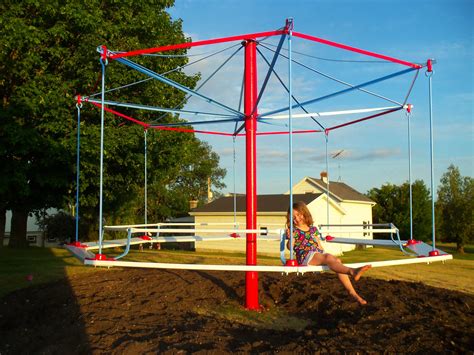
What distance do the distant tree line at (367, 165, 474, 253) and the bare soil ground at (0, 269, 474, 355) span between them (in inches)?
1216

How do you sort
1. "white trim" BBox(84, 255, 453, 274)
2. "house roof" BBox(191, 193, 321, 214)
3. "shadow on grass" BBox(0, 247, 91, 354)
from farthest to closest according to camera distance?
"house roof" BBox(191, 193, 321, 214) → "shadow on grass" BBox(0, 247, 91, 354) → "white trim" BBox(84, 255, 453, 274)

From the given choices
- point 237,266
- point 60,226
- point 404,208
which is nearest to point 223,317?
point 237,266

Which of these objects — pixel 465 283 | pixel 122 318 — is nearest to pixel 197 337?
pixel 122 318

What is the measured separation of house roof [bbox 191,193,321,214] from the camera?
3042cm

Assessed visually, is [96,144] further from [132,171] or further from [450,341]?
[450,341]

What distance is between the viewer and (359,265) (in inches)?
230

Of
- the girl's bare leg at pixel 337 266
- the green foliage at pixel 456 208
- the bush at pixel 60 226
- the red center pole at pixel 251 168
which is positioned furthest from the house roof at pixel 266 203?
the girl's bare leg at pixel 337 266

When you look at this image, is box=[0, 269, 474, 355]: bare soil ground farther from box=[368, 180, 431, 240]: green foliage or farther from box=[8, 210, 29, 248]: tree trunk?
box=[368, 180, 431, 240]: green foliage

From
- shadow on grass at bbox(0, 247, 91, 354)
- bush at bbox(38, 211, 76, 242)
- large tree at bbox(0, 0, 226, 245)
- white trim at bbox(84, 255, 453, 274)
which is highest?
large tree at bbox(0, 0, 226, 245)

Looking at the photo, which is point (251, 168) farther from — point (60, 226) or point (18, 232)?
point (60, 226)

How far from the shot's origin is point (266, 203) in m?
32.4

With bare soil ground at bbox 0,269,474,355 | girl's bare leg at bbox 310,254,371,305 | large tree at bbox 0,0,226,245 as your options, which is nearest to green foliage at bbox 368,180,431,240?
large tree at bbox 0,0,226,245

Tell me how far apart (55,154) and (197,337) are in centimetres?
880

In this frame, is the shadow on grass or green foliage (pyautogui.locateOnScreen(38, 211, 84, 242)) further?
green foliage (pyautogui.locateOnScreen(38, 211, 84, 242))
